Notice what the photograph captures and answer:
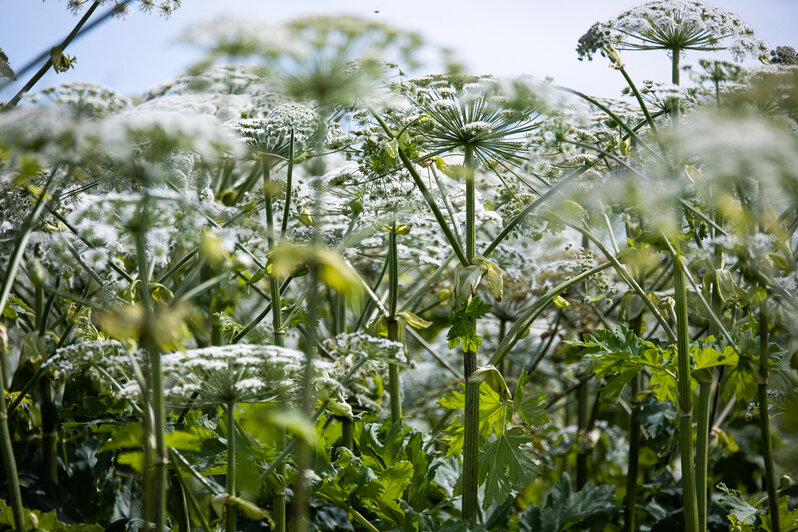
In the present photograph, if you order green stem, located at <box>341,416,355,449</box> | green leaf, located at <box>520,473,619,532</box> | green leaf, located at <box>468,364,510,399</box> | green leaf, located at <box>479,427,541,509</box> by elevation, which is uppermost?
green leaf, located at <box>468,364,510,399</box>

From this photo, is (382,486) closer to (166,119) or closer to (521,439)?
(521,439)

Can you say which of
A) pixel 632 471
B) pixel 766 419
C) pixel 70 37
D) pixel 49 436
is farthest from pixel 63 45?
pixel 632 471

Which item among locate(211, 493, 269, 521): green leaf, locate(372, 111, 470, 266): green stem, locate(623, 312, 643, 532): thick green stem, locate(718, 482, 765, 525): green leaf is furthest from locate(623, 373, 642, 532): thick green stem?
locate(211, 493, 269, 521): green leaf

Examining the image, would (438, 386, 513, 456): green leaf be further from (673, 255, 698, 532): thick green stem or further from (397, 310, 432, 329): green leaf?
(673, 255, 698, 532): thick green stem

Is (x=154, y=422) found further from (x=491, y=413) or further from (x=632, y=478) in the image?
(x=632, y=478)

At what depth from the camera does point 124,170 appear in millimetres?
1437

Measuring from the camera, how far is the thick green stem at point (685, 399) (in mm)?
2012

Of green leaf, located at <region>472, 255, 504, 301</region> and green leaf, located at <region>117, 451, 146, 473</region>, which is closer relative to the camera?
green leaf, located at <region>117, 451, 146, 473</region>

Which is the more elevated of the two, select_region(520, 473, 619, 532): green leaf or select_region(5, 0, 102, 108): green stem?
select_region(5, 0, 102, 108): green stem

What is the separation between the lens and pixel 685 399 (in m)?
2.02

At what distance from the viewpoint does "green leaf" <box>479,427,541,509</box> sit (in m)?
2.12

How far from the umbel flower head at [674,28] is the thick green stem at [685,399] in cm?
93

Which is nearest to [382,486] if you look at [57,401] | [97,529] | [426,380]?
[97,529]

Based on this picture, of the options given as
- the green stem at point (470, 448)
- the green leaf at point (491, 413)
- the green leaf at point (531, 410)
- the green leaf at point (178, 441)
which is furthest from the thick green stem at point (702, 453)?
the green leaf at point (178, 441)
